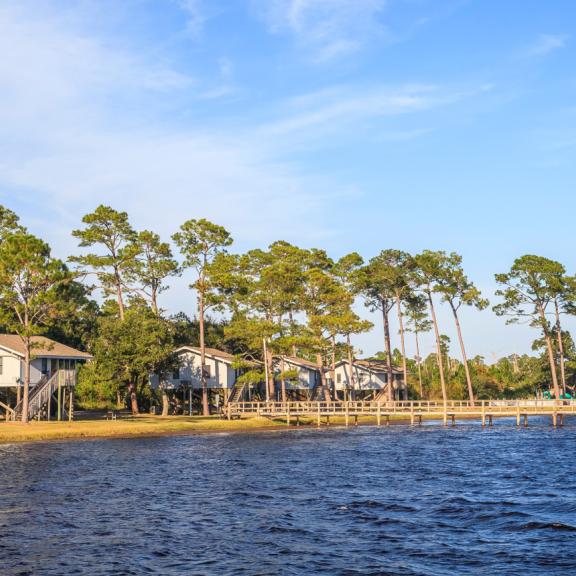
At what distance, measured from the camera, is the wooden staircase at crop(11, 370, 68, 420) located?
203 feet

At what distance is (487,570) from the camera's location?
61.3 feet

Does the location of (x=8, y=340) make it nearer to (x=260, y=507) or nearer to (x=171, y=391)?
(x=171, y=391)

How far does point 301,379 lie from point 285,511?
2502 inches

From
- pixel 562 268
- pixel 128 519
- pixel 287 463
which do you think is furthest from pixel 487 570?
pixel 562 268

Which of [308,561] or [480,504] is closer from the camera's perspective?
[308,561]

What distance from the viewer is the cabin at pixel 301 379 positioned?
89.5m

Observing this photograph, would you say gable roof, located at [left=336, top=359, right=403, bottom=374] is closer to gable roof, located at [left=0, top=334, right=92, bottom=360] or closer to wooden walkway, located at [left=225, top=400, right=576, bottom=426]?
wooden walkway, located at [left=225, top=400, right=576, bottom=426]

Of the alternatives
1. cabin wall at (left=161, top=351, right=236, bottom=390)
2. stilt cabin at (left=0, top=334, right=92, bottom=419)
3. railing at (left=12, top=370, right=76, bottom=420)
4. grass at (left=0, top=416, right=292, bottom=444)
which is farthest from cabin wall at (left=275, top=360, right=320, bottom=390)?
stilt cabin at (left=0, top=334, right=92, bottom=419)

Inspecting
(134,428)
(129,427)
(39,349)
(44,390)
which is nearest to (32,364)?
(39,349)

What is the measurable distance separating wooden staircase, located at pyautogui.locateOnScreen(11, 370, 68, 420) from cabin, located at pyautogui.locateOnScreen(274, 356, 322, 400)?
30046mm

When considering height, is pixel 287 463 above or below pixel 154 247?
below

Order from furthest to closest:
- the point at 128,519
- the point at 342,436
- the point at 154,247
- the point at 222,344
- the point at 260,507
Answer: the point at 222,344 < the point at 154,247 < the point at 342,436 < the point at 260,507 < the point at 128,519

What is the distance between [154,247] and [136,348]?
51.0 feet

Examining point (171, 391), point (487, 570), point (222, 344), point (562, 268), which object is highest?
point (562, 268)
